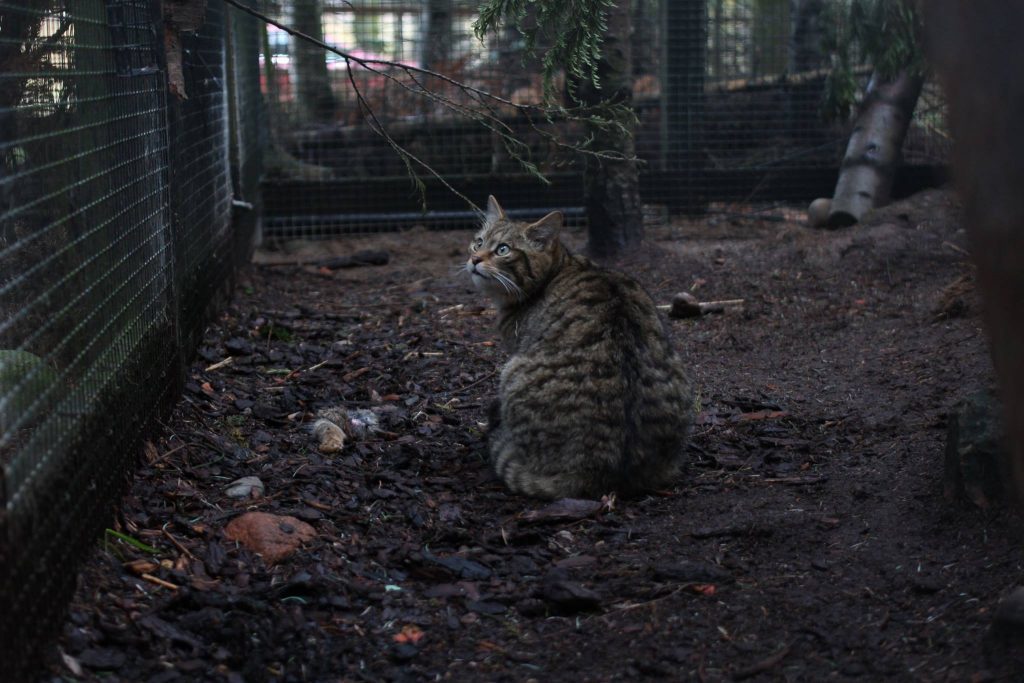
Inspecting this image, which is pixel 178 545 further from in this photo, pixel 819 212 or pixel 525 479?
pixel 819 212

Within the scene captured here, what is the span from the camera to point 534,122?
11281mm

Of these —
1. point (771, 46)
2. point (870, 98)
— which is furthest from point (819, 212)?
point (771, 46)

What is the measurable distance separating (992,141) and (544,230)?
12.1ft

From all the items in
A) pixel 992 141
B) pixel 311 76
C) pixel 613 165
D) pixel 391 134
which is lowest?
pixel 613 165

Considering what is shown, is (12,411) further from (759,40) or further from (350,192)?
(759,40)

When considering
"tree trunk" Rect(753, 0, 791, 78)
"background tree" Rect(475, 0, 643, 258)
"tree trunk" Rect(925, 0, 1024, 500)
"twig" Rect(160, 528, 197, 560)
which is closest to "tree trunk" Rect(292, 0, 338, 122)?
"background tree" Rect(475, 0, 643, 258)

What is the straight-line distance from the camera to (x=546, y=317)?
206 inches

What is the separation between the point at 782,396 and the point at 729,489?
5.20 ft

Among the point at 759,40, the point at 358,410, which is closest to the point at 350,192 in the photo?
the point at 759,40

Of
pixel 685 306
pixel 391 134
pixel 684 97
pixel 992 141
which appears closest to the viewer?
pixel 992 141

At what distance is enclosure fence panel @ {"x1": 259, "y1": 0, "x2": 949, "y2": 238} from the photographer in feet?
36.4

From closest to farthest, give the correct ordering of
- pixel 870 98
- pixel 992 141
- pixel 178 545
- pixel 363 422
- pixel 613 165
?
pixel 992 141 < pixel 178 545 < pixel 363 422 < pixel 613 165 < pixel 870 98

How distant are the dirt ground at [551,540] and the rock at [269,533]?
4cm

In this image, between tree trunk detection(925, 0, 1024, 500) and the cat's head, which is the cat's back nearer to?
the cat's head
